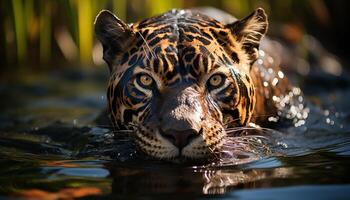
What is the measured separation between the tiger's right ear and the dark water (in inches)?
25.1

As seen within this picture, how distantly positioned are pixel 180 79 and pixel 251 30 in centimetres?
103

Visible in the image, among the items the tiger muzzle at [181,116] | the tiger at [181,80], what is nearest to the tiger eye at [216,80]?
the tiger at [181,80]

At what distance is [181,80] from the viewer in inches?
211

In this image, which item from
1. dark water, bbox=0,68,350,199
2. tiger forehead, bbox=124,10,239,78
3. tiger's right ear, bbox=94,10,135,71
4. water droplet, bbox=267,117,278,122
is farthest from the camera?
water droplet, bbox=267,117,278,122

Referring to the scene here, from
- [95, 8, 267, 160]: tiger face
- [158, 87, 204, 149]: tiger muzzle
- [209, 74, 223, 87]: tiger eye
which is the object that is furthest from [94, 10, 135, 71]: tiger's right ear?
[158, 87, 204, 149]: tiger muzzle

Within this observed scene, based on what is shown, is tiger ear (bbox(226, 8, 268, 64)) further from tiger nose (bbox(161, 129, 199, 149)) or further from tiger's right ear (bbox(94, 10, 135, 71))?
tiger nose (bbox(161, 129, 199, 149))

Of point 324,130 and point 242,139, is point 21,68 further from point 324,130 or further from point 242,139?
point 242,139

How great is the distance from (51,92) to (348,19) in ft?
17.4

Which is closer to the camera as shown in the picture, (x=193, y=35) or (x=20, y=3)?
(x=193, y=35)

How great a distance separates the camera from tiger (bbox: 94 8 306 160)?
4.84 m

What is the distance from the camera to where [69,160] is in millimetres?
5535

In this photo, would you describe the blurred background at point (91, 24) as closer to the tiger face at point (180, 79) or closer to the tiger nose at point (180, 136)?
the tiger face at point (180, 79)

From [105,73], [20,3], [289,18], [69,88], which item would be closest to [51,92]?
[69,88]

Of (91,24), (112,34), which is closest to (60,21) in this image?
(91,24)
